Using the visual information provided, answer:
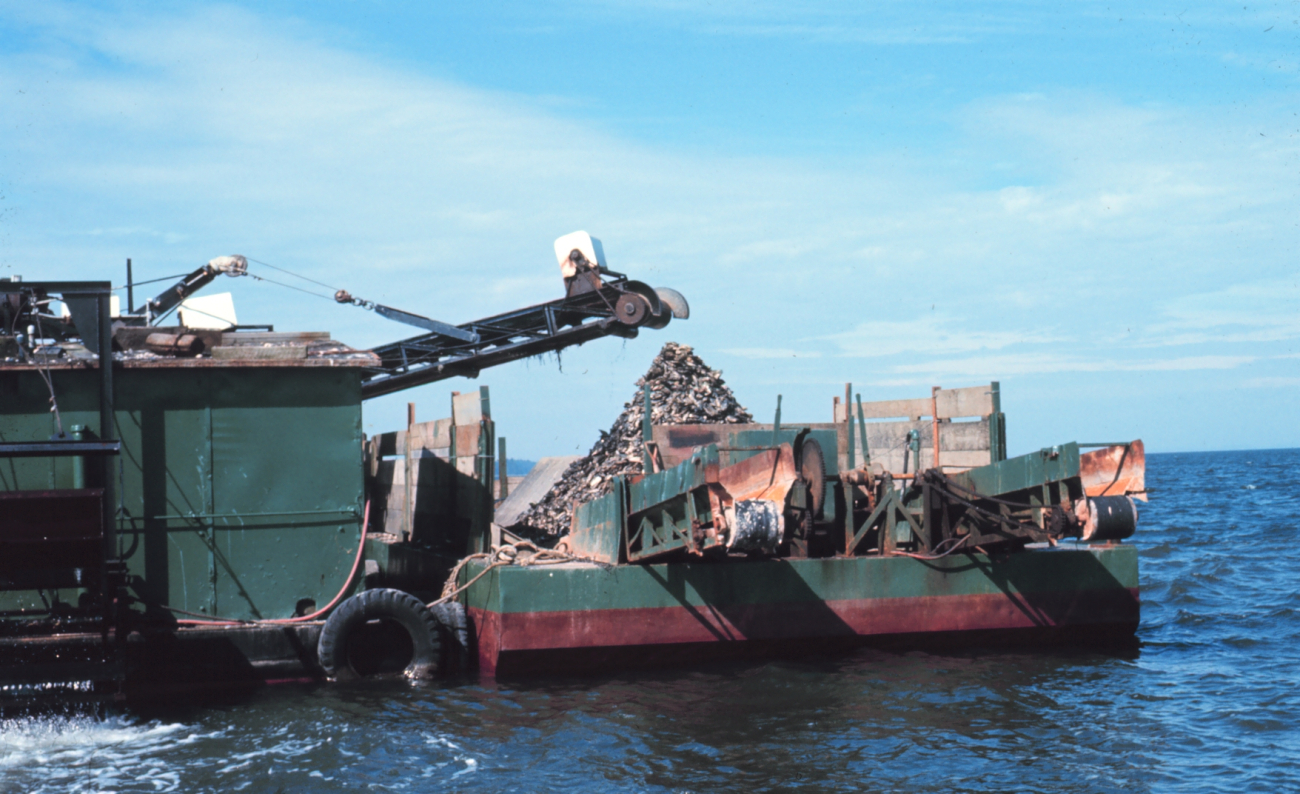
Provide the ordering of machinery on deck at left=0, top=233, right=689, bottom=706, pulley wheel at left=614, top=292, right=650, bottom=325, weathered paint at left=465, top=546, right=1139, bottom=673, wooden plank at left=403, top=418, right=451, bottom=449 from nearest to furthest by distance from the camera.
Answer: machinery on deck at left=0, top=233, right=689, bottom=706 → weathered paint at left=465, top=546, right=1139, bottom=673 → pulley wheel at left=614, top=292, right=650, bottom=325 → wooden plank at left=403, top=418, right=451, bottom=449

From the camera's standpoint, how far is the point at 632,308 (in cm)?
1526

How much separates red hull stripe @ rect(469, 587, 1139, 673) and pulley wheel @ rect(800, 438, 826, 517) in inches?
47.1

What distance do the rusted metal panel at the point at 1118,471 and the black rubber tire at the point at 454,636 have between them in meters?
7.23

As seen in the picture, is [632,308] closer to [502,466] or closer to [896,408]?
[896,408]

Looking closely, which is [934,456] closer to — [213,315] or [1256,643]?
[1256,643]

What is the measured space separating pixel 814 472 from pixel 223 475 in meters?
6.40

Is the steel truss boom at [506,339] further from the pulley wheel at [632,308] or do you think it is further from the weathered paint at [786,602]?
the weathered paint at [786,602]

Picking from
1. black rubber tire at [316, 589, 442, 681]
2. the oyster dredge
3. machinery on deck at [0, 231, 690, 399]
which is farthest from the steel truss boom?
black rubber tire at [316, 589, 442, 681]

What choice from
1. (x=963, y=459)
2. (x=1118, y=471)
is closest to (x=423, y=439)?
(x=963, y=459)

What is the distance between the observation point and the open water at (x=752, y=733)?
334 inches

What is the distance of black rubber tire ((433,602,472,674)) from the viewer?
12.2 m

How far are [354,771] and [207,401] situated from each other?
4.70m

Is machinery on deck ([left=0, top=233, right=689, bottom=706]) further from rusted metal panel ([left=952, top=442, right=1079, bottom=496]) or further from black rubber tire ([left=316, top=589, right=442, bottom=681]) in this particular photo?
rusted metal panel ([left=952, top=442, right=1079, bottom=496])

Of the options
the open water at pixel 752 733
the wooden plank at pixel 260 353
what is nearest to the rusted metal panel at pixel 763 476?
the open water at pixel 752 733
